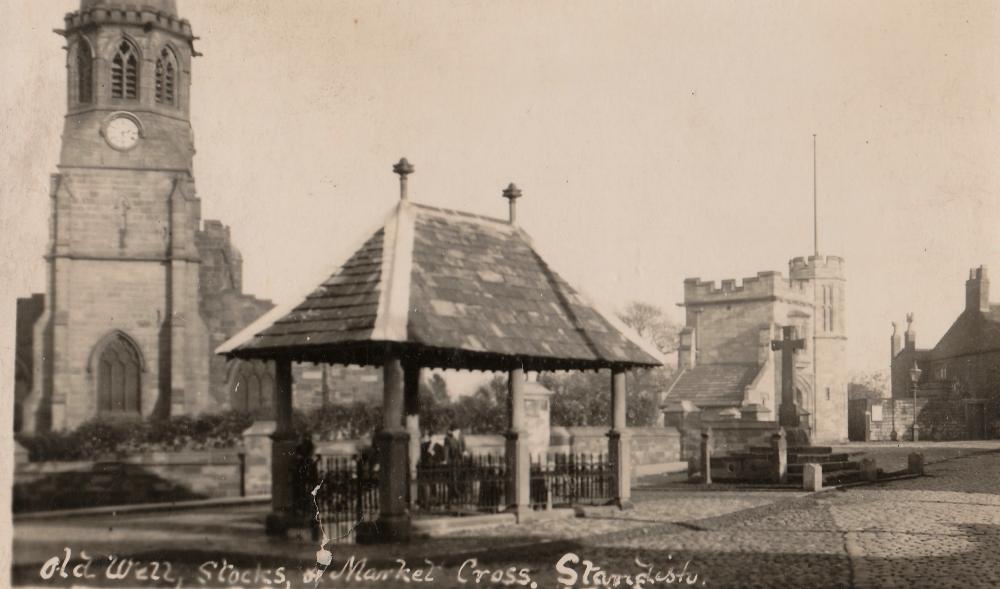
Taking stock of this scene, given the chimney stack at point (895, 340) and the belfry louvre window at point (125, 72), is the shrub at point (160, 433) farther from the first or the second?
the chimney stack at point (895, 340)

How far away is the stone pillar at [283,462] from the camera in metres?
12.4

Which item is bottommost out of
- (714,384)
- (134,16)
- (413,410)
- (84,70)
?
(714,384)

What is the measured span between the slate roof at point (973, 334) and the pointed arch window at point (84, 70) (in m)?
44.6

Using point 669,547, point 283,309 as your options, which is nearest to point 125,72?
point 283,309

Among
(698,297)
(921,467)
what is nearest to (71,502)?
(921,467)

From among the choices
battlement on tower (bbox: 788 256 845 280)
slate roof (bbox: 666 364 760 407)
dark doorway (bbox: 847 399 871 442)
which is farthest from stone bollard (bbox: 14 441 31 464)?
battlement on tower (bbox: 788 256 845 280)

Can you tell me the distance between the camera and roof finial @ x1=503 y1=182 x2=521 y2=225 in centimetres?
1564

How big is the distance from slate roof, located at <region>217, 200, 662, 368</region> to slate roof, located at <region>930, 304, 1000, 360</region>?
4211 centimetres

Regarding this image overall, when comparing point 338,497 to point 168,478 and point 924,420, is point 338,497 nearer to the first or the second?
point 168,478

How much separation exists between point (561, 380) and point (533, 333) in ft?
132

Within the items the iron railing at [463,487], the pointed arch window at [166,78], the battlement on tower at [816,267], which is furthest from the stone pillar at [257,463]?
the battlement on tower at [816,267]

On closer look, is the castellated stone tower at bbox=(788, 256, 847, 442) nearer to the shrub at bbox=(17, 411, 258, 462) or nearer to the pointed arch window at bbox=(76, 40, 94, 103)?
the shrub at bbox=(17, 411, 258, 462)

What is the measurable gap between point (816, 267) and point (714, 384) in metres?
12.2

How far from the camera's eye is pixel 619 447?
15453mm
